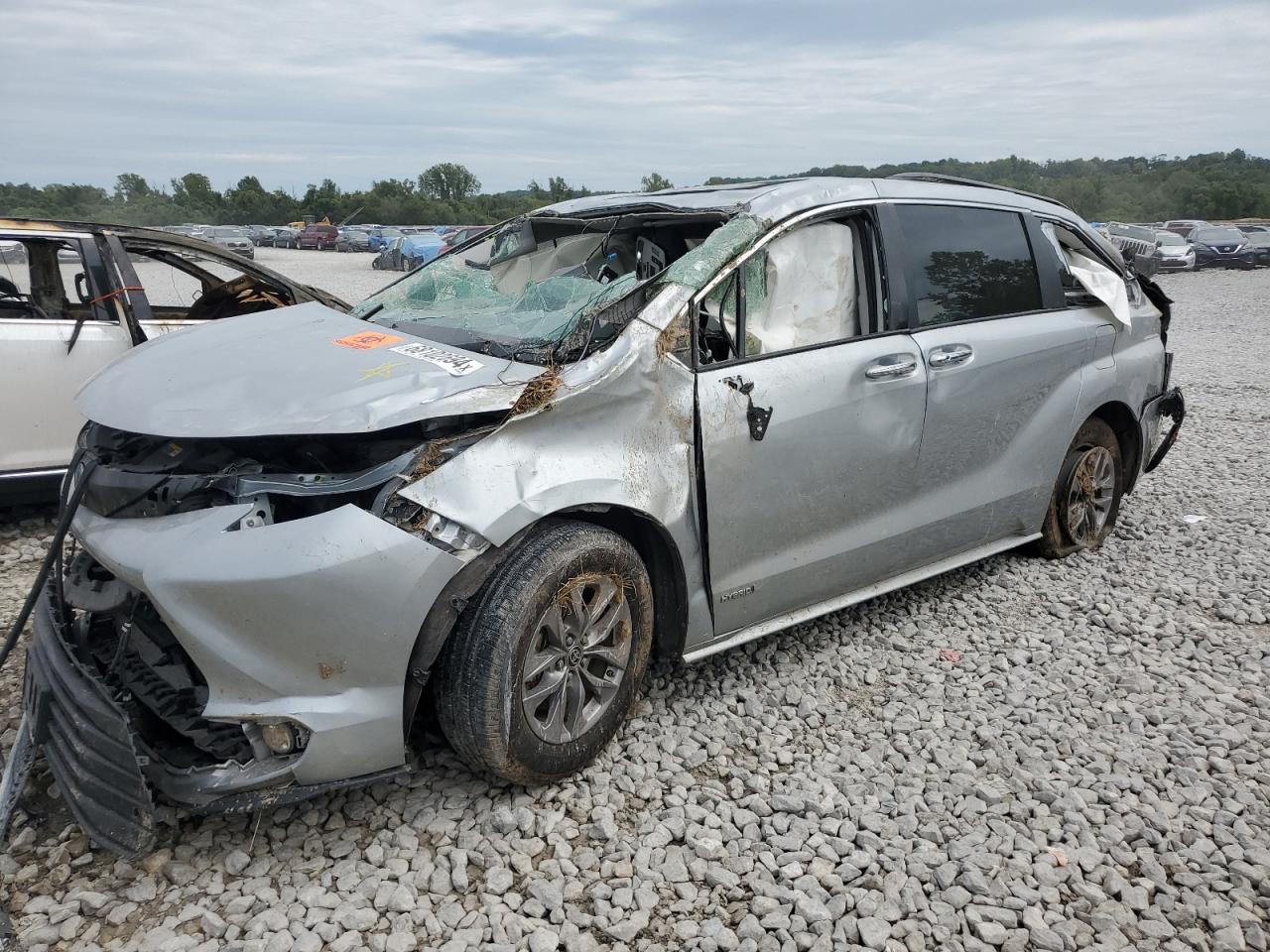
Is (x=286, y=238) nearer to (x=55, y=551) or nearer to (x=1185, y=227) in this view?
(x=1185, y=227)

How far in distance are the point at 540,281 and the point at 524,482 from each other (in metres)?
1.31

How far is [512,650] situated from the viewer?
2605 mm

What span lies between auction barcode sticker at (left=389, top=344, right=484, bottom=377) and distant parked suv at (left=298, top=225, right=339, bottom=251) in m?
41.4

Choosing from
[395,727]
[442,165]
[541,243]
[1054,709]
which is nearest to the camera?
[395,727]

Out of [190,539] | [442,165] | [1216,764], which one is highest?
[442,165]

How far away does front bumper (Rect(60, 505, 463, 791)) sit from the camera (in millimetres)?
2361

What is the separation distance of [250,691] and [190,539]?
0.42 meters

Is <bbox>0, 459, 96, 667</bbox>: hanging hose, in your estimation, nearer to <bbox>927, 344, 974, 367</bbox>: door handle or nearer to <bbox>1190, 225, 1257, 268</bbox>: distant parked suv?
<bbox>927, 344, 974, 367</bbox>: door handle

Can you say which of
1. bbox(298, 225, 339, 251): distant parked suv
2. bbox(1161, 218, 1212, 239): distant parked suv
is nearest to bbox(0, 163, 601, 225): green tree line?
bbox(298, 225, 339, 251): distant parked suv

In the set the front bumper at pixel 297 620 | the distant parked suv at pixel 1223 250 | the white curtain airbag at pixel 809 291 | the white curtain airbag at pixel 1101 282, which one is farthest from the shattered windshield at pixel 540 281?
Result: the distant parked suv at pixel 1223 250

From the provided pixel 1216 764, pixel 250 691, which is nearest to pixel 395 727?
pixel 250 691

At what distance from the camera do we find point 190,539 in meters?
2.44

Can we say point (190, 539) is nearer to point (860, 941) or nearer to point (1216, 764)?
point (860, 941)

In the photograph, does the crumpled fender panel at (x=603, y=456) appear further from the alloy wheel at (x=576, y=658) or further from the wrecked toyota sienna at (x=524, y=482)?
the alloy wheel at (x=576, y=658)
